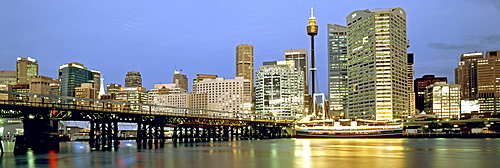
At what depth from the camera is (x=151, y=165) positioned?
5697cm

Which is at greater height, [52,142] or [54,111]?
[54,111]

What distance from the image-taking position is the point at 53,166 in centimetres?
5609

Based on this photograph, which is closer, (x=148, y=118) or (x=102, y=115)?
(x=102, y=115)

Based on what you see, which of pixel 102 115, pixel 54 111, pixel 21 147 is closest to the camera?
pixel 21 147

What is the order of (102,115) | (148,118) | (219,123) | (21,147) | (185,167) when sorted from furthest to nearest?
(219,123), (148,118), (102,115), (21,147), (185,167)

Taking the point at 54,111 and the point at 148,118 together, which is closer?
the point at 54,111

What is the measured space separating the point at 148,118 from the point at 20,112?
154ft

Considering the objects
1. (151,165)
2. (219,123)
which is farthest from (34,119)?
(219,123)

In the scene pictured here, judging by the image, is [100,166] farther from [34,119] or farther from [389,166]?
[34,119]

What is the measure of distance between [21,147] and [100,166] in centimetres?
4368

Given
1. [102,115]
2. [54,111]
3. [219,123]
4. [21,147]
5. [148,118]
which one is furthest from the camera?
[219,123]

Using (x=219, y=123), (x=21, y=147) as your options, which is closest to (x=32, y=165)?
(x=21, y=147)

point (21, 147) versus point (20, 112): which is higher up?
point (20, 112)

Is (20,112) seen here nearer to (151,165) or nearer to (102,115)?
(102,115)
